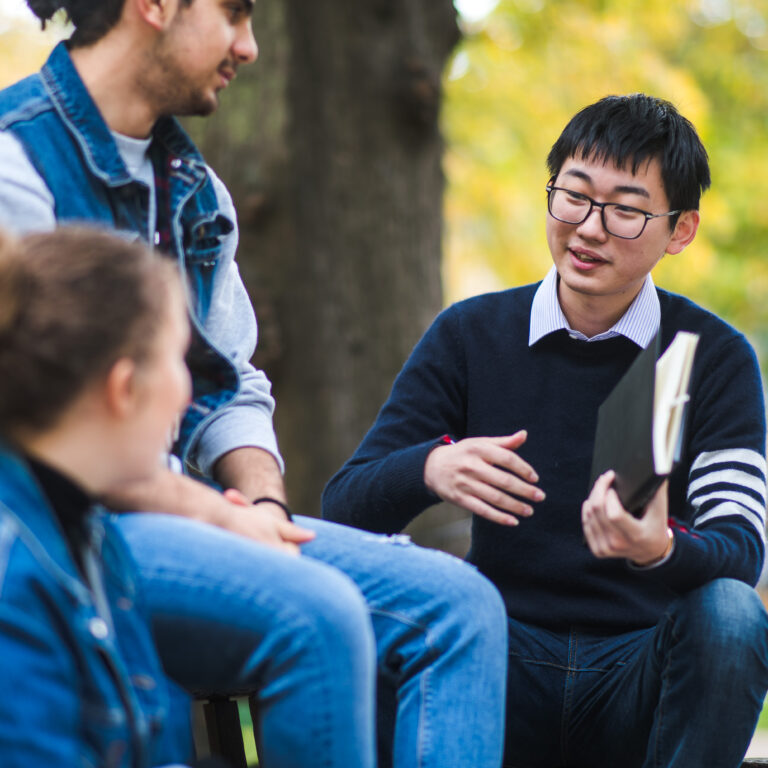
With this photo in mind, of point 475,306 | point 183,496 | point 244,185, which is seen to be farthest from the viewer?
point 244,185

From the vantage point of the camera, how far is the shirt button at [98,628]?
146 cm

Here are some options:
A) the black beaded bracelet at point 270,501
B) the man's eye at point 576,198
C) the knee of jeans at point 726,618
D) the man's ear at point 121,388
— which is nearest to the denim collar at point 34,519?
the man's ear at point 121,388

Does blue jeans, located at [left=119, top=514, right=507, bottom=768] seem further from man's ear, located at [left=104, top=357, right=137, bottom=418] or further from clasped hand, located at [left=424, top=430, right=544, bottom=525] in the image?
clasped hand, located at [left=424, top=430, right=544, bottom=525]

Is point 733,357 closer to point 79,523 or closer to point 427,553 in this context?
point 427,553

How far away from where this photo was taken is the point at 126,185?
2.18m

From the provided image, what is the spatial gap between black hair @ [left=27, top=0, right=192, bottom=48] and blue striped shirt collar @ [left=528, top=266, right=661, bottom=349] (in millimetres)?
1168

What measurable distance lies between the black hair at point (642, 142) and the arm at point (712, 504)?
0.47m

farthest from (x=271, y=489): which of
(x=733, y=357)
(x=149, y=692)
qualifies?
(x=733, y=357)

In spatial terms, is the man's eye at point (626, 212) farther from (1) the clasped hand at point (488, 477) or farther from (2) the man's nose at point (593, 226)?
(1) the clasped hand at point (488, 477)

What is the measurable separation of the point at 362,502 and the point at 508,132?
683cm

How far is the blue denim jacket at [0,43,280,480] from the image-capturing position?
2.11 metres

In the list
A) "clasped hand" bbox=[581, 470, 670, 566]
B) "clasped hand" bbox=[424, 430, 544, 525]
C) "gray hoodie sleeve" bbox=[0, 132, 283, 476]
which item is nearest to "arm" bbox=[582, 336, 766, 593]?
"clasped hand" bbox=[581, 470, 670, 566]

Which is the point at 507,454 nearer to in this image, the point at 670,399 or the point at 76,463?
the point at 670,399

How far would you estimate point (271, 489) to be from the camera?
2258 mm
